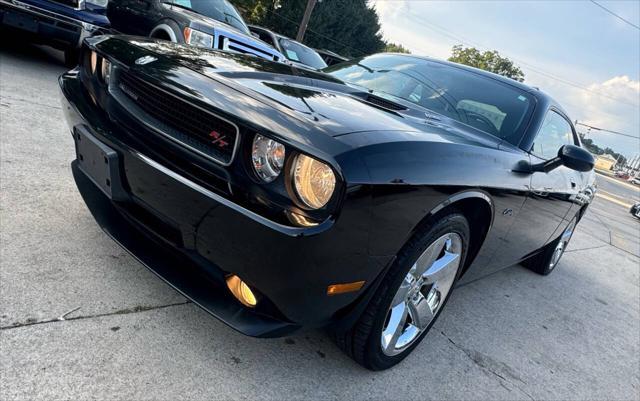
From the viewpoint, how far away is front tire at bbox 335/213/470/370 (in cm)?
172

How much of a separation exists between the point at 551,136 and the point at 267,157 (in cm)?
245

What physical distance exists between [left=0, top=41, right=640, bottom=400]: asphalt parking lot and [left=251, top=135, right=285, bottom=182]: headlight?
2.46ft

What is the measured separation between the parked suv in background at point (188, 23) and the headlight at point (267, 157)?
4.31 m

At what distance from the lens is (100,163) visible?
5.73 ft

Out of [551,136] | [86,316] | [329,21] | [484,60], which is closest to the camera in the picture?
[86,316]

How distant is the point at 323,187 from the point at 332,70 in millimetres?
2136

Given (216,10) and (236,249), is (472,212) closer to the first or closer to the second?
(236,249)

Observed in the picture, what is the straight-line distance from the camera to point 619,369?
2.90m

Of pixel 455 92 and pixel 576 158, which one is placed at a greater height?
pixel 455 92

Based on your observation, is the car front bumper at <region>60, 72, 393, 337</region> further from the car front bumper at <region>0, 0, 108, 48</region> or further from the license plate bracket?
the car front bumper at <region>0, 0, 108, 48</region>

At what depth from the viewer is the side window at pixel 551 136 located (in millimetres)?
2773

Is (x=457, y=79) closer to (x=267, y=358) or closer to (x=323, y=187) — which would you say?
(x=323, y=187)

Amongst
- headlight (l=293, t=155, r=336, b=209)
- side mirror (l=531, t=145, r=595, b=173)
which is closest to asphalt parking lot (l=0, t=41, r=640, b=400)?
headlight (l=293, t=155, r=336, b=209)

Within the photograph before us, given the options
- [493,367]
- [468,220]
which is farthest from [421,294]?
[493,367]
